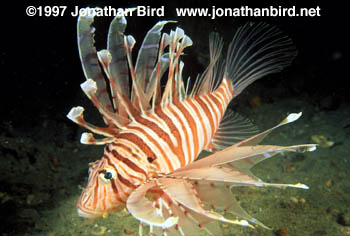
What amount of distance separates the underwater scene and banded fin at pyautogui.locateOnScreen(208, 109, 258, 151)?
0.5 inches

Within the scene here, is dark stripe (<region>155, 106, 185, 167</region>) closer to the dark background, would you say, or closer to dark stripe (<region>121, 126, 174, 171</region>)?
dark stripe (<region>121, 126, 174, 171</region>)

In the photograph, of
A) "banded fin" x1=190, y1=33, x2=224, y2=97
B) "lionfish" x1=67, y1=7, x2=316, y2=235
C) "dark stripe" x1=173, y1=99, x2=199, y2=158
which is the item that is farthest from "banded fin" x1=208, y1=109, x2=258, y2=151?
"dark stripe" x1=173, y1=99, x2=199, y2=158

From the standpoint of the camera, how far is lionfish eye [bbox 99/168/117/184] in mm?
1581

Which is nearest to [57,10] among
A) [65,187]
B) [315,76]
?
[65,187]

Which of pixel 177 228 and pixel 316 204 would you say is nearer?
pixel 177 228

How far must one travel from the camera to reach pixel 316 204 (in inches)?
107

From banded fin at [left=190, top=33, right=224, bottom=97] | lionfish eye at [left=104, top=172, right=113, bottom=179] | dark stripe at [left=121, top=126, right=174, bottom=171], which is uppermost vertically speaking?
banded fin at [left=190, top=33, right=224, bottom=97]

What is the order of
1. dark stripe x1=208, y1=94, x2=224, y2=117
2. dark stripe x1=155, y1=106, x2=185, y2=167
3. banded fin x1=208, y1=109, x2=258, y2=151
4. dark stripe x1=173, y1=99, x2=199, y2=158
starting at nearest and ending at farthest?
dark stripe x1=155, y1=106, x2=185, y2=167
dark stripe x1=173, y1=99, x2=199, y2=158
dark stripe x1=208, y1=94, x2=224, y2=117
banded fin x1=208, y1=109, x2=258, y2=151

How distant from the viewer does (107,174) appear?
1595 millimetres

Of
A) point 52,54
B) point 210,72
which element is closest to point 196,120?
point 210,72

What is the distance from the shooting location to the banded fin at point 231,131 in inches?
108

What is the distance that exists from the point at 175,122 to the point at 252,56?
5.25 feet

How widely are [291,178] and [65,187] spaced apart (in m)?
2.79

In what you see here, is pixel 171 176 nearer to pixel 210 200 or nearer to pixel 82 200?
pixel 210 200
